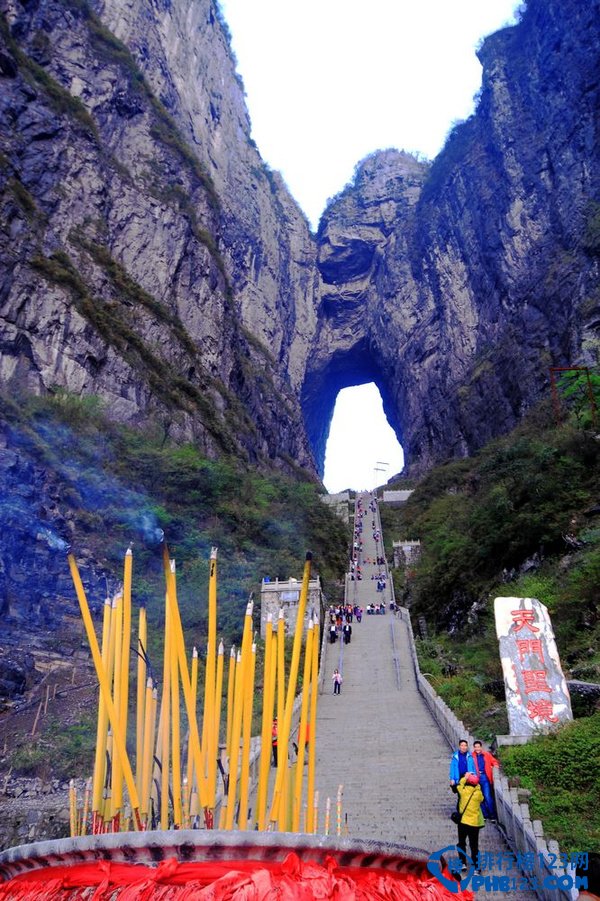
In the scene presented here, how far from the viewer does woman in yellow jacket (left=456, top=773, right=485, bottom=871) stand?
4.07 m

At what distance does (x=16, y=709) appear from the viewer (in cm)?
971

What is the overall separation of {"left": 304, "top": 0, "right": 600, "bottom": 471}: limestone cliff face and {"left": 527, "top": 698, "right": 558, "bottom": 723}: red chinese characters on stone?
2071 centimetres

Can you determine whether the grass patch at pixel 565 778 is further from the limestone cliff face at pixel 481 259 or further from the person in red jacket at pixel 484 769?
the limestone cliff face at pixel 481 259

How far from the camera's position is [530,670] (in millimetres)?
7336

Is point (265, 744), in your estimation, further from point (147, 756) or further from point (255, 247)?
point (255, 247)

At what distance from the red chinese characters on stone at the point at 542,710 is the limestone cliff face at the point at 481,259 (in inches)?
816

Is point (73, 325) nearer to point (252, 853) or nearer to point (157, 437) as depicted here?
point (157, 437)

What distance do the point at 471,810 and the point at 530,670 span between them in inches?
143

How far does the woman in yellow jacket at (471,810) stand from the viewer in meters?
4.07

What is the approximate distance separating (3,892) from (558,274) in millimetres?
34296

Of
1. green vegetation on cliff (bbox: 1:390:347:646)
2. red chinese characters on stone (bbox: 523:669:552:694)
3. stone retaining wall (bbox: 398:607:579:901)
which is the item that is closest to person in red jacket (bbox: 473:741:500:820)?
stone retaining wall (bbox: 398:607:579:901)

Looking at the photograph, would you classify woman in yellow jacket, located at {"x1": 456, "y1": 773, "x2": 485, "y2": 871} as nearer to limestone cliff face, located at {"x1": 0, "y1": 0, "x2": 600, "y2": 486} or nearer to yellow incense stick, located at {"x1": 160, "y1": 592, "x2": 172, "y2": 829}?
yellow incense stick, located at {"x1": 160, "y1": 592, "x2": 172, "y2": 829}

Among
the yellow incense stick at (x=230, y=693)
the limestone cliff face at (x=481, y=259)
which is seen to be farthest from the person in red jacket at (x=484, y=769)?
the limestone cliff face at (x=481, y=259)

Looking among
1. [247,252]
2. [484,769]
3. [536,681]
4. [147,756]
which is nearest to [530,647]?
[536,681]
